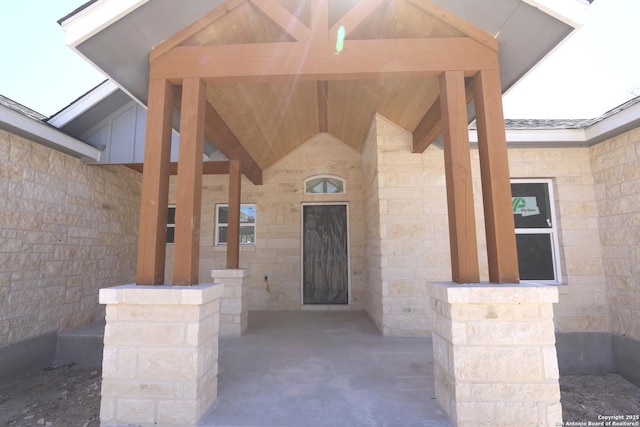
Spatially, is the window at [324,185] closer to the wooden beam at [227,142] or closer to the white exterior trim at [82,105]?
the wooden beam at [227,142]

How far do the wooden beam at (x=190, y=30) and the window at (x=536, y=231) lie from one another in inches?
180

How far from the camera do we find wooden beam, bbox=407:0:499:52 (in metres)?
2.57

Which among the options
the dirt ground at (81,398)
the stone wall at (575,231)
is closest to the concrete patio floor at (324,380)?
the dirt ground at (81,398)

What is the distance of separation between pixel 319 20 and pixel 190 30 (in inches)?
41.5

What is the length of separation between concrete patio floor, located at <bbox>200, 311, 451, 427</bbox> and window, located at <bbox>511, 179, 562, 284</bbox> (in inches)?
81.8

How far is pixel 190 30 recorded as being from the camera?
2623mm

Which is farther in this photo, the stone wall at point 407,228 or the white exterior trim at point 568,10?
the stone wall at point 407,228

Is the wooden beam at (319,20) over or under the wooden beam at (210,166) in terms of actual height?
over

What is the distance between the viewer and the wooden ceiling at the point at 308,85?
265 cm

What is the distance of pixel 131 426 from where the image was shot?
7.09 ft

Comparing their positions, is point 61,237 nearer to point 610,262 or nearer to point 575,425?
point 575,425

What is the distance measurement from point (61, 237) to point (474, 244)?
5339mm

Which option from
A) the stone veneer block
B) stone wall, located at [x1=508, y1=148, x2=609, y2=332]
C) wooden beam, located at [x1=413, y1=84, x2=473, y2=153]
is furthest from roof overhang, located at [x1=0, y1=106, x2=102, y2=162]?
stone wall, located at [x1=508, y1=148, x2=609, y2=332]

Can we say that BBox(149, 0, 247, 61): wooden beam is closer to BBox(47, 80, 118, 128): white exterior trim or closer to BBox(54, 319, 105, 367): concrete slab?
BBox(47, 80, 118, 128): white exterior trim
